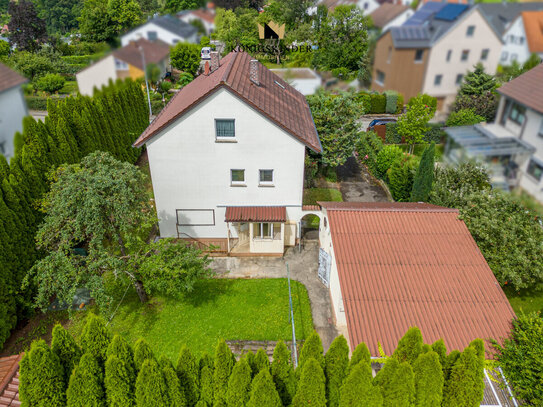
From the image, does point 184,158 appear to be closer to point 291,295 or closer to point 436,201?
point 291,295

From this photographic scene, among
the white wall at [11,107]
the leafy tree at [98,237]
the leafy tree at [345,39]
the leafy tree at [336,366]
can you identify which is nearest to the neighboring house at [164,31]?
the leafy tree at [345,39]

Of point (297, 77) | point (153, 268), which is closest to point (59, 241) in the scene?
point (153, 268)

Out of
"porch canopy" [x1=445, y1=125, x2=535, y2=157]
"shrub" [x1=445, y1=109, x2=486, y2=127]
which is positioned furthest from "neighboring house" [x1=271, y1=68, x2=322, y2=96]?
"porch canopy" [x1=445, y1=125, x2=535, y2=157]

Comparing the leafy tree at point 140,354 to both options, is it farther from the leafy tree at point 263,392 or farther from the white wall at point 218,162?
the white wall at point 218,162

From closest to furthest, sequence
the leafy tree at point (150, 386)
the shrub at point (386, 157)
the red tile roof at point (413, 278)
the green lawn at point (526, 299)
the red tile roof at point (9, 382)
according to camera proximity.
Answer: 1. the leafy tree at point (150, 386)
2. the red tile roof at point (9, 382)
3. the red tile roof at point (413, 278)
4. the green lawn at point (526, 299)
5. the shrub at point (386, 157)

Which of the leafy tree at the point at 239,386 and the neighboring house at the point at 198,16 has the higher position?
the neighboring house at the point at 198,16

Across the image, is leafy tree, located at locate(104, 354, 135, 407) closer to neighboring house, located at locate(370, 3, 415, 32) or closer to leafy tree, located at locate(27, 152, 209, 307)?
leafy tree, located at locate(27, 152, 209, 307)
